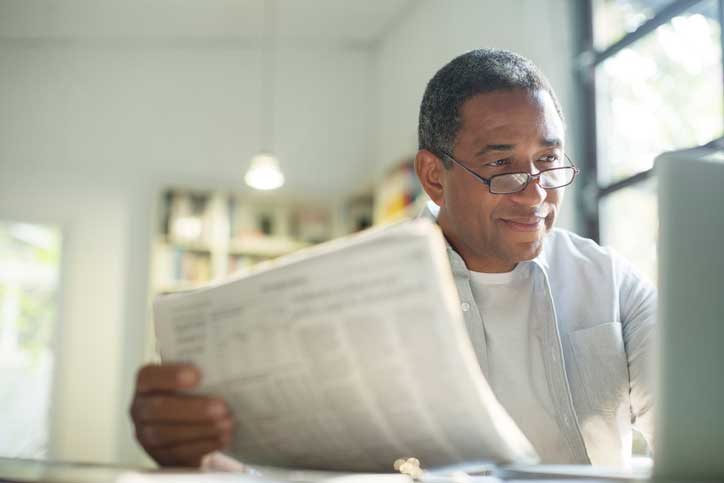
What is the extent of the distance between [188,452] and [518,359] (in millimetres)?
605

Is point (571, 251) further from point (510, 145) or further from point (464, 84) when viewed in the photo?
point (464, 84)

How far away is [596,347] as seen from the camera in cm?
118

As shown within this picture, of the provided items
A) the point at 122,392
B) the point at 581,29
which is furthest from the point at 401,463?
the point at 122,392

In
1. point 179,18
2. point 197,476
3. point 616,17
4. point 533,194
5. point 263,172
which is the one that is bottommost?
point 197,476

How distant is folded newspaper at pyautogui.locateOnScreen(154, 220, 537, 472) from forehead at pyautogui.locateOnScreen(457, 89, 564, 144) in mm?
587

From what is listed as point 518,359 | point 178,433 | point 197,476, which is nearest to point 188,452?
point 178,433

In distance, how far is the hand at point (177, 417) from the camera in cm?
73

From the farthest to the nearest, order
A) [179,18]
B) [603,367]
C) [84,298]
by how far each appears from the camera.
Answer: [84,298] → [179,18] → [603,367]

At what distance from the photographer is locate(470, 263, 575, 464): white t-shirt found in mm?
1128

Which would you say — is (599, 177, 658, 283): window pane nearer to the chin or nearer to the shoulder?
the shoulder

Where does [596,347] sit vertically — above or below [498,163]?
below

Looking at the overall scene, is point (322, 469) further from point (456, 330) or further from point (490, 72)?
point (490, 72)

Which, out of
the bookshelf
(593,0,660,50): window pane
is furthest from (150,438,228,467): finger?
the bookshelf

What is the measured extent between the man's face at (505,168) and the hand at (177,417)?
0.64m
